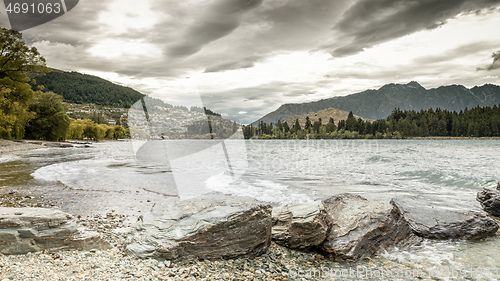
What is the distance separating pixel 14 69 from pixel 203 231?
48.3 meters

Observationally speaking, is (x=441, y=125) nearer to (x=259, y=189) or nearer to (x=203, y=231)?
(x=259, y=189)

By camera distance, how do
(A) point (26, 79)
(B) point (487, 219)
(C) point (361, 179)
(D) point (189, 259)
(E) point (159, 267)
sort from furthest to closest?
(A) point (26, 79)
(C) point (361, 179)
(B) point (487, 219)
(D) point (189, 259)
(E) point (159, 267)

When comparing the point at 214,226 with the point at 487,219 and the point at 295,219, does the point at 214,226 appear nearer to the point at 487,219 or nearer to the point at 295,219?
the point at 295,219

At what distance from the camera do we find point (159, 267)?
5441 millimetres

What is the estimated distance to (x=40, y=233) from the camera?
574 cm

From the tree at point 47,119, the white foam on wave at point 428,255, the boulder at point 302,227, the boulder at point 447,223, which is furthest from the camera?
the tree at point 47,119

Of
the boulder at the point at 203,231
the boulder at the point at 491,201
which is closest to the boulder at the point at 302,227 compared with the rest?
the boulder at the point at 203,231

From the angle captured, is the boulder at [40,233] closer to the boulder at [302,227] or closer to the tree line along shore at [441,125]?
the boulder at [302,227]

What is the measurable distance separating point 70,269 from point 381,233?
7.79 meters

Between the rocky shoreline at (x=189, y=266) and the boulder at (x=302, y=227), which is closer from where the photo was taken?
the rocky shoreline at (x=189, y=266)

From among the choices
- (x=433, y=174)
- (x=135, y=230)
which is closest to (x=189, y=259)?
(x=135, y=230)

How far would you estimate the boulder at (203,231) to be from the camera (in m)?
5.85

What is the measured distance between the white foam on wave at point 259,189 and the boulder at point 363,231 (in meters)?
4.62

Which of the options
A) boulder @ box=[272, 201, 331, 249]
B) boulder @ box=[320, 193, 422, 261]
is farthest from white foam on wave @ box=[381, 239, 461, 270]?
boulder @ box=[272, 201, 331, 249]
